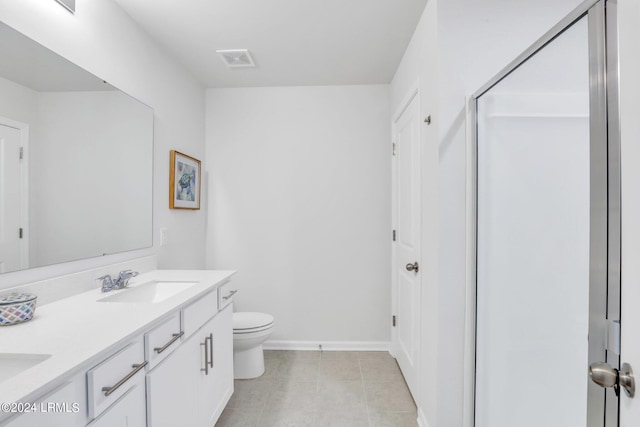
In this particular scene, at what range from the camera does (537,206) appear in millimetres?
1188

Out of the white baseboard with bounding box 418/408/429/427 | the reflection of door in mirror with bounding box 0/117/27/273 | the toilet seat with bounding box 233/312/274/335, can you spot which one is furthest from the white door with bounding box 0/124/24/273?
the white baseboard with bounding box 418/408/429/427

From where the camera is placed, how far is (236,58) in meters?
2.38

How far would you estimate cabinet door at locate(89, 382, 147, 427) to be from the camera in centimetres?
91

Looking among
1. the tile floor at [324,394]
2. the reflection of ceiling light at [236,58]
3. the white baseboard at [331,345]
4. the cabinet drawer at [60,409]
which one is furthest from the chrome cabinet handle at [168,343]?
the reflection of ceiling light at [236,58]

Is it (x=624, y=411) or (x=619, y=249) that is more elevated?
(x=619, y=249)

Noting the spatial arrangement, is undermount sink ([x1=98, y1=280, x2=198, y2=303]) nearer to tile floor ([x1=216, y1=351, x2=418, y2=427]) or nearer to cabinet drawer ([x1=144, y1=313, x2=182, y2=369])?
cabinet drawer ([x1=144, y1=313, x2=182, y2=369])

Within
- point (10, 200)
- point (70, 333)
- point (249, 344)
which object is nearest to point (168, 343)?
point (70, 333)

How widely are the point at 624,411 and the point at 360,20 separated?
6.86 ft

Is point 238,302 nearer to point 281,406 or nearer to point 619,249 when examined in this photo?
point 281,406

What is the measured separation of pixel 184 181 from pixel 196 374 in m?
1.49

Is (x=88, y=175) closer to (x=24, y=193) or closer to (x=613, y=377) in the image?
(x=24, y=193)

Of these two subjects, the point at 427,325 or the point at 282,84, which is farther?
the point at 282,84

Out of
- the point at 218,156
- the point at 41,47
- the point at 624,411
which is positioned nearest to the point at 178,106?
the point at 218,156

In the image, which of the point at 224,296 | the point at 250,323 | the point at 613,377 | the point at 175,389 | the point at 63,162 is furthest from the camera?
the point at 250,323
